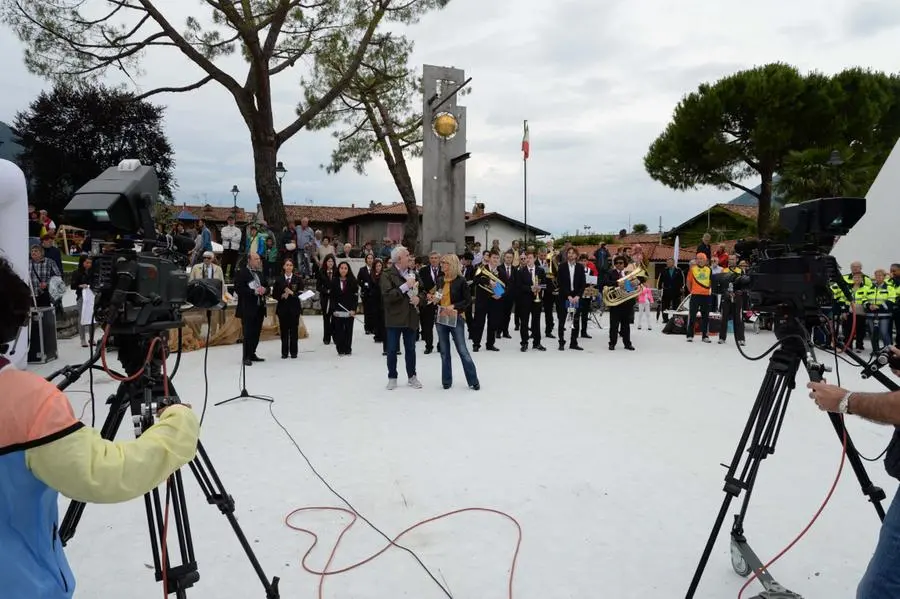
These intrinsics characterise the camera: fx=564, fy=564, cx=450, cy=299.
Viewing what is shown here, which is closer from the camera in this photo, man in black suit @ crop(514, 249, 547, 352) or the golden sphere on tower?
man in black suit @ crop(514, 249, 547, 352)

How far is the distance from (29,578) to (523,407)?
5.42 metres

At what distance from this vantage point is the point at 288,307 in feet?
31.7

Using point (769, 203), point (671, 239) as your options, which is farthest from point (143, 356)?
point (671, 239)

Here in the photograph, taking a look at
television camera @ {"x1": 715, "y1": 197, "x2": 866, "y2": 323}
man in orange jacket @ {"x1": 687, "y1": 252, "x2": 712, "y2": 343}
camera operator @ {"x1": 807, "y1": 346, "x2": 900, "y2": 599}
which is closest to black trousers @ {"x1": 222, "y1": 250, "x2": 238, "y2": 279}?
man in orange jacket @ {"x1": 687, "y1": 252, "x2": 712, "y2": 343}

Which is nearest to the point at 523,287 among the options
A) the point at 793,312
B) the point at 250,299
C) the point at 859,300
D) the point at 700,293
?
the point at 700,293

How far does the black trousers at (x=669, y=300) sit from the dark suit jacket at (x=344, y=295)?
870cm

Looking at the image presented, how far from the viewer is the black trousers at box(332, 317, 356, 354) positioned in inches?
394

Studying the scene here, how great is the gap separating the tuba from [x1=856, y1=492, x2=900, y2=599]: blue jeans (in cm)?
881

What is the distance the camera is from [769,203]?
2606cm

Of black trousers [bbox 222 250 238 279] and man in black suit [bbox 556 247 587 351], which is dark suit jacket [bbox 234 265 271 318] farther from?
black trousers [bbox 222 250 238 279]

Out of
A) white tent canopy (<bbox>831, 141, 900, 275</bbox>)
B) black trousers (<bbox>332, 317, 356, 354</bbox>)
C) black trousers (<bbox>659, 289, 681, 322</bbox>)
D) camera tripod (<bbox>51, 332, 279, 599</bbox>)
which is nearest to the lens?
camera tripod (<bbox>51, 332, 279, 599</bbox>)

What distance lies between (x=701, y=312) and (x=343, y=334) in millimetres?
7392

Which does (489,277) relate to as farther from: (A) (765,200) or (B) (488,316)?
(A) (765,200)

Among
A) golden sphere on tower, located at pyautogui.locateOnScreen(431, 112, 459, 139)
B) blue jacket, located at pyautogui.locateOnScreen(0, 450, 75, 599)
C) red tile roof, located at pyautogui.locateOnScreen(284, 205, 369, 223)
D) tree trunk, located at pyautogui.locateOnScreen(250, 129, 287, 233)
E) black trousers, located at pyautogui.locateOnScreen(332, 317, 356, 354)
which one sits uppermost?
red tile roof, located at pyautogui.locateOnScreen(284, 205, 369, 223)
